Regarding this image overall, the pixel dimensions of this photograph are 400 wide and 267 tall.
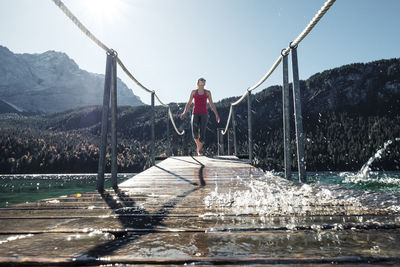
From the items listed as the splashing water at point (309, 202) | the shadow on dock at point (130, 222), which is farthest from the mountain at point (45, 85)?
the splashing water at point (309, 202)

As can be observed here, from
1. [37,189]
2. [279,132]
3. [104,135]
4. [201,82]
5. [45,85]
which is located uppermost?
[45,85]

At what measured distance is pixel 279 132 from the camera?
4200 cm

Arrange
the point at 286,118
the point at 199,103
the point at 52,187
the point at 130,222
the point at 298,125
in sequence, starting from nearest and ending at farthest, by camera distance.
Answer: the point at 130,222 < the point at 298,125 < the point at 286,118 < the point at 199,103 < the point at 52,187

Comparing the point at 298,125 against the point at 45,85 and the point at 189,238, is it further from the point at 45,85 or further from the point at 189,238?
the point at 45,85

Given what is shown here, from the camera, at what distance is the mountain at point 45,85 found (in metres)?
143

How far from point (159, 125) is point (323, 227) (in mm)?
53139

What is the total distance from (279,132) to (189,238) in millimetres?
42703

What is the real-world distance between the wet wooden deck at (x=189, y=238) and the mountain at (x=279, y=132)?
298 inches

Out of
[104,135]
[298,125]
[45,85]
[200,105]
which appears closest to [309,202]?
[298,125]

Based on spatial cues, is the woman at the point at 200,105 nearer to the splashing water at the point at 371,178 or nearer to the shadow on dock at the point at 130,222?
the shadow on dock at the point at 130,222

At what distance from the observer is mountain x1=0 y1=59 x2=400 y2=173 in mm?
26812

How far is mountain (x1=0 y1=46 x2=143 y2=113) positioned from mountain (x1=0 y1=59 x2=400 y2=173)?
96.6 m

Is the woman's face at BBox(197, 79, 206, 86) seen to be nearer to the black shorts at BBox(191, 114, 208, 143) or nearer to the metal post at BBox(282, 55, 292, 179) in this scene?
the black shorts at BBox(191, 114, 208, 143)

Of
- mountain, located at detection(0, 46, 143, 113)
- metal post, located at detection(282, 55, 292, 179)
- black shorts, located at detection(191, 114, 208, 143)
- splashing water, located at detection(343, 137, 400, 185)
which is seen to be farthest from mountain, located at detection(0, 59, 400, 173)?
mountain, located at detection(0, 46, 143, 113)
